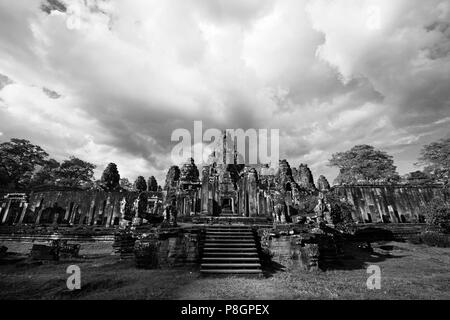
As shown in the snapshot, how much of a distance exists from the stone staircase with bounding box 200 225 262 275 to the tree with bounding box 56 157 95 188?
3638 centimetres

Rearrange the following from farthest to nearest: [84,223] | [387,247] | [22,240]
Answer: [84,223]
[22,240]
[387,247]

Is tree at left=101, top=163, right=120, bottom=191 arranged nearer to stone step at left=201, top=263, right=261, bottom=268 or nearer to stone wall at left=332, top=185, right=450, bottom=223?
stone step at left=201, top=263, right=261, bottom=268

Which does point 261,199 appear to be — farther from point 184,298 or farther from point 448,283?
point 184,298

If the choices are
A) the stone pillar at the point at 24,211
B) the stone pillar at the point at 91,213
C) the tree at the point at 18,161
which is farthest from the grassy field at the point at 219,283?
the tree at the point at 18,161

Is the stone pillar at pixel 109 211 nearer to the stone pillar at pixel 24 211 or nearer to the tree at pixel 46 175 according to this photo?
the stone pillar at pixel 24 211

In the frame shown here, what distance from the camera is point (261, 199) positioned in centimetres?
1875

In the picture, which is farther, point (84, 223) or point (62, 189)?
point (62, 189)

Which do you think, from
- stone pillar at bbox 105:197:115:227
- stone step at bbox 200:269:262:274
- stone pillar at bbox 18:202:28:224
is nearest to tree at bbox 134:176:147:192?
stone pillar at bbox 105:197:115:227

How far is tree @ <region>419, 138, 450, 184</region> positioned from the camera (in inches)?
1219

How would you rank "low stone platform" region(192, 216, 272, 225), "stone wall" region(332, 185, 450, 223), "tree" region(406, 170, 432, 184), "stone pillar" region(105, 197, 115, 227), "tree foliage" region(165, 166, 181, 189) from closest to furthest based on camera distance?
"low stone platform" region(192, 216, 272, 225), "stone wall" region(332, 185, 450, 223), "stone pillar" region(105, 197, 115, 227), "tree" region(406, 170, 432, 184), "tree foliage" region(165, 166, 181, 189)

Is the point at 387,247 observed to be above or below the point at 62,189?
below
